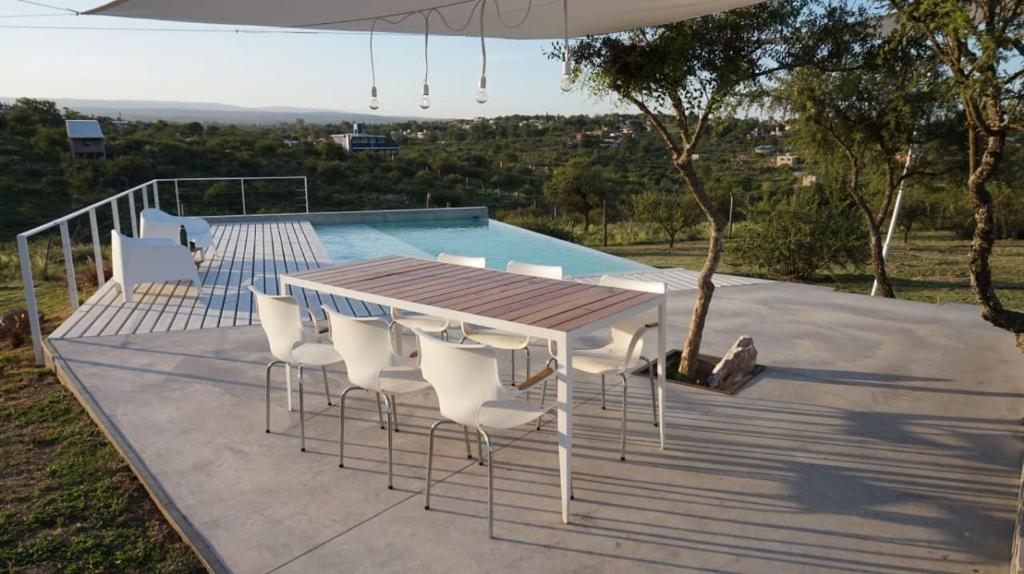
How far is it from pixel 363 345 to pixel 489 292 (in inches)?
32.1

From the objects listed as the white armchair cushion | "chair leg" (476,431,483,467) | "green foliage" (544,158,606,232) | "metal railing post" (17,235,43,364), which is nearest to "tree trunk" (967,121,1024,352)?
"chair leg" (476,431,483,467)

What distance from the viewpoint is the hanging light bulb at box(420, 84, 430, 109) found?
17.4ft

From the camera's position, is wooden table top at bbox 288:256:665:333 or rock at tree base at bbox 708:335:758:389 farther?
rock at tree base at bbox 708:335:758:389

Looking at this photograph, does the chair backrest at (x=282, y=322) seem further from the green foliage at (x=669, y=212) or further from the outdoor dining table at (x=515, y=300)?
the green foliage at (x=669, y=212)

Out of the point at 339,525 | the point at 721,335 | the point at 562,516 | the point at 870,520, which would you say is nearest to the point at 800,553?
the point at 870,520

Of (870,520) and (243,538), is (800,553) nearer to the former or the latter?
(870,520)

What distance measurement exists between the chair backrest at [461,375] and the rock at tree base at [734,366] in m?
2.02

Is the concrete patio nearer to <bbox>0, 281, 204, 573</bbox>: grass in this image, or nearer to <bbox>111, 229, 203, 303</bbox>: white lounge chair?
<bbox>0, 281, 204, 573</bbox>: grass

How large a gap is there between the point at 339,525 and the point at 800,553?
1702 mm

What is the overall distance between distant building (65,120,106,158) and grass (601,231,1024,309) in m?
18.8

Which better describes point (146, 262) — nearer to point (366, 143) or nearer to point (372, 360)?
point (372, 360)

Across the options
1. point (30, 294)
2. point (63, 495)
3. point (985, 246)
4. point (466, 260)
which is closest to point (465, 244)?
point (466, 260)

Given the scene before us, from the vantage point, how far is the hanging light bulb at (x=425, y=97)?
5.31 meters

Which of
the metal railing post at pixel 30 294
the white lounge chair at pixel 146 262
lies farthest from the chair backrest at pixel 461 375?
the white lounge chair at pixel 146 262
